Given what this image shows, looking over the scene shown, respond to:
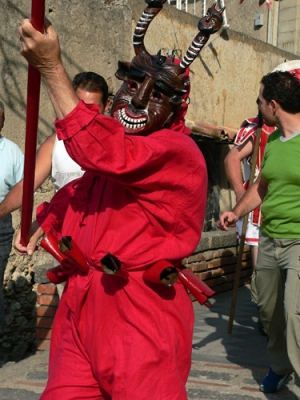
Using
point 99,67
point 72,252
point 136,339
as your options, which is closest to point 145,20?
point 72,252

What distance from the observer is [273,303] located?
550 cm

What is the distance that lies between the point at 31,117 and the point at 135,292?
2.62ft

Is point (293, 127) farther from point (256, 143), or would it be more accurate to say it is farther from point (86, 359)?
point (86, 359)

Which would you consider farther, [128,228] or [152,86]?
[152,86]

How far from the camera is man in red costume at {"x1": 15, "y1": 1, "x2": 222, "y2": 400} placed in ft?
10.4

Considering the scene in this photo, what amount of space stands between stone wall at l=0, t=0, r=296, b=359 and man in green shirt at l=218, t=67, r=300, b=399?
802 mm

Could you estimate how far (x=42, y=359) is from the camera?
6453 mm

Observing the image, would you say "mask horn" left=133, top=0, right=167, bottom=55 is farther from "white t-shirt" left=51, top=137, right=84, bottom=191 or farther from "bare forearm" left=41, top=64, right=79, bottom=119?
"white t-shirt" left=51, top=137, right=84, bottom=191

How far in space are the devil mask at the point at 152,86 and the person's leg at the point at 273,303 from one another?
2175 millimetres

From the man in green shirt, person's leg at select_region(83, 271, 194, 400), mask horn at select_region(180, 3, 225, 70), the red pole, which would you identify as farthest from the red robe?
the man in green shirt

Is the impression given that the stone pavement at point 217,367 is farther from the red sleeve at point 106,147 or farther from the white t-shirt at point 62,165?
the red sleeve at point 106,147

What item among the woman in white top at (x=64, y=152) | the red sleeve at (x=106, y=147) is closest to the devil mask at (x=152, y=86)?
the red sleeve at (x=106, y=147)

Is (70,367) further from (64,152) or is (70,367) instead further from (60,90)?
(64,152)

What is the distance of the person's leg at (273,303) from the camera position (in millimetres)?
5438
